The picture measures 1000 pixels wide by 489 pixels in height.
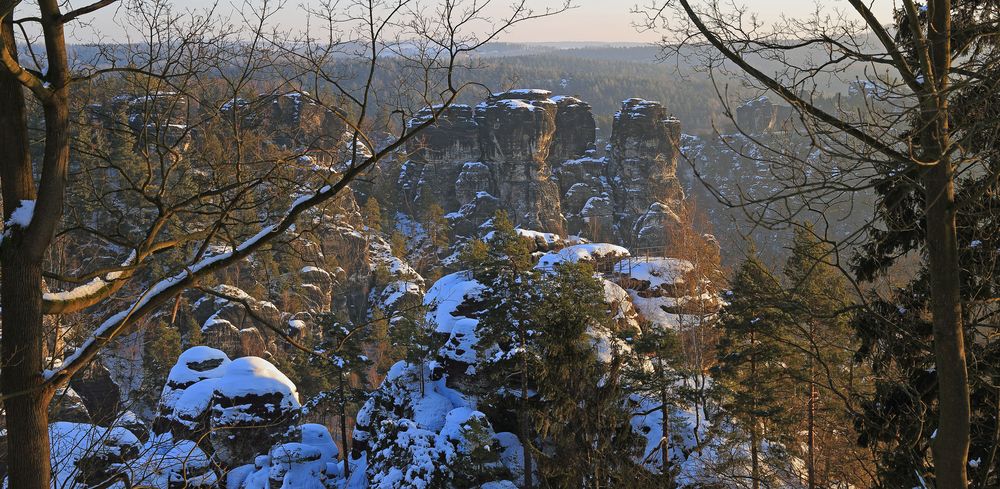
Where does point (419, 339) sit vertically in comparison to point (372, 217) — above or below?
above

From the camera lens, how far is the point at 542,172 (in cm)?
6000

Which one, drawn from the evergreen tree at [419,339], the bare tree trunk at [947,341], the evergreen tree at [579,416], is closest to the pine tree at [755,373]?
the evergreen tree at [579,416]

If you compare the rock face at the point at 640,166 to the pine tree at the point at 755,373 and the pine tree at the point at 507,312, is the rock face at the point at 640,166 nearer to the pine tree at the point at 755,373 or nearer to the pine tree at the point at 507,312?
the pine tree at the point at 507,312

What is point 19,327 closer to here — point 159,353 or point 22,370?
point 22,370

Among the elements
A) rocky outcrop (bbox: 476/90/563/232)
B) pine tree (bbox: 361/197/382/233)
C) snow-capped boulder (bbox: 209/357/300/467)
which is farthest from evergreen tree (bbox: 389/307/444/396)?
rocky outcrop (bbox: 476/90/563/232)

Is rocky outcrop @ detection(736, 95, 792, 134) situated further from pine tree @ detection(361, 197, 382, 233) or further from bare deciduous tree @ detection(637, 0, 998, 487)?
bare deciduous tree @ detection(637, 0, 998, 487)

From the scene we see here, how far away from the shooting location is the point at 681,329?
27719 mm

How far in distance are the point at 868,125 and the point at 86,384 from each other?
35695 millimetres

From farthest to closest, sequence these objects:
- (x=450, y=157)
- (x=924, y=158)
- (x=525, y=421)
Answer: (x=450, y=157), (x=525, y=421), (x=924, y=158)

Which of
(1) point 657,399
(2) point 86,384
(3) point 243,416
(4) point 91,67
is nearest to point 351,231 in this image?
(2) point 86,384

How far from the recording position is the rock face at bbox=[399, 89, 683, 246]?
5878 centimetres

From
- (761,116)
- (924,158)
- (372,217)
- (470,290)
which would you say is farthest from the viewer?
(761,116)

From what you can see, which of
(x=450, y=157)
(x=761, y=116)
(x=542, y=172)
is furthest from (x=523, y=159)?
(x=761, y=116)

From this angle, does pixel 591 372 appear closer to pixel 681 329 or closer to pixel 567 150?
pixel 681 329
